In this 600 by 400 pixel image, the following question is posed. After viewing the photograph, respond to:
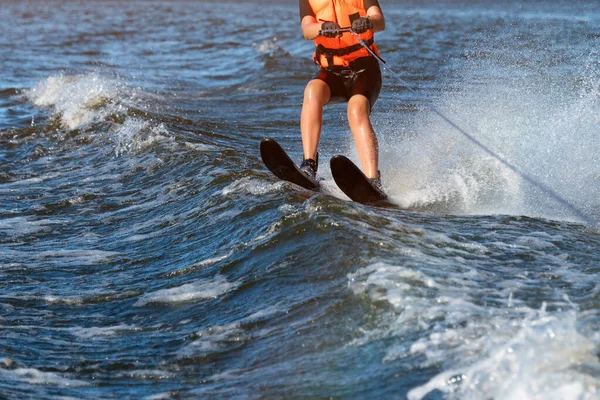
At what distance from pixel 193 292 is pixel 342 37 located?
2368 mm

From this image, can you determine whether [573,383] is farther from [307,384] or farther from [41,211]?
[41,211]

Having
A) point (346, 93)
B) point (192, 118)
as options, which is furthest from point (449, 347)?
point (192, 118)

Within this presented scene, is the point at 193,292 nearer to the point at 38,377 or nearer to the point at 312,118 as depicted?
the point at 38,377

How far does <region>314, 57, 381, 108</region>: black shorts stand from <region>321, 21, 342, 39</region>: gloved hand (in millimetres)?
400

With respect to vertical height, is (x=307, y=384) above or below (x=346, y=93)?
below

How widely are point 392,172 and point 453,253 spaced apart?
246 centimetres

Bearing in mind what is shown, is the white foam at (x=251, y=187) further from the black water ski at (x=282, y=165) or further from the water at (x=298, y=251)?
the black water ski at (x=282, y=165)

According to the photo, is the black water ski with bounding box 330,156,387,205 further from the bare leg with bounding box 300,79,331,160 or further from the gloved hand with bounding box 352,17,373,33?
the gloved hand with bounding box 352,17,373,33

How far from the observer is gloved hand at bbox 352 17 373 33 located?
6.25 metres

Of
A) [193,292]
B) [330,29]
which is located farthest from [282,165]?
[193,292]

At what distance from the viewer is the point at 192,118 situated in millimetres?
11516

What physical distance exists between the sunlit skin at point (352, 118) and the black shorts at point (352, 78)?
0.28 feet

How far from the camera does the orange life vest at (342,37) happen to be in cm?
652

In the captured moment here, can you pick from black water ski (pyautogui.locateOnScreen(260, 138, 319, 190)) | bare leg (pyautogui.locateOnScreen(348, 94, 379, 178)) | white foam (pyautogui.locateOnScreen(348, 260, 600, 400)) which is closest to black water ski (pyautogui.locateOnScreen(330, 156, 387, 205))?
bare leg (pyautogui.locateOnScreen(348, 94, 379, 178))
